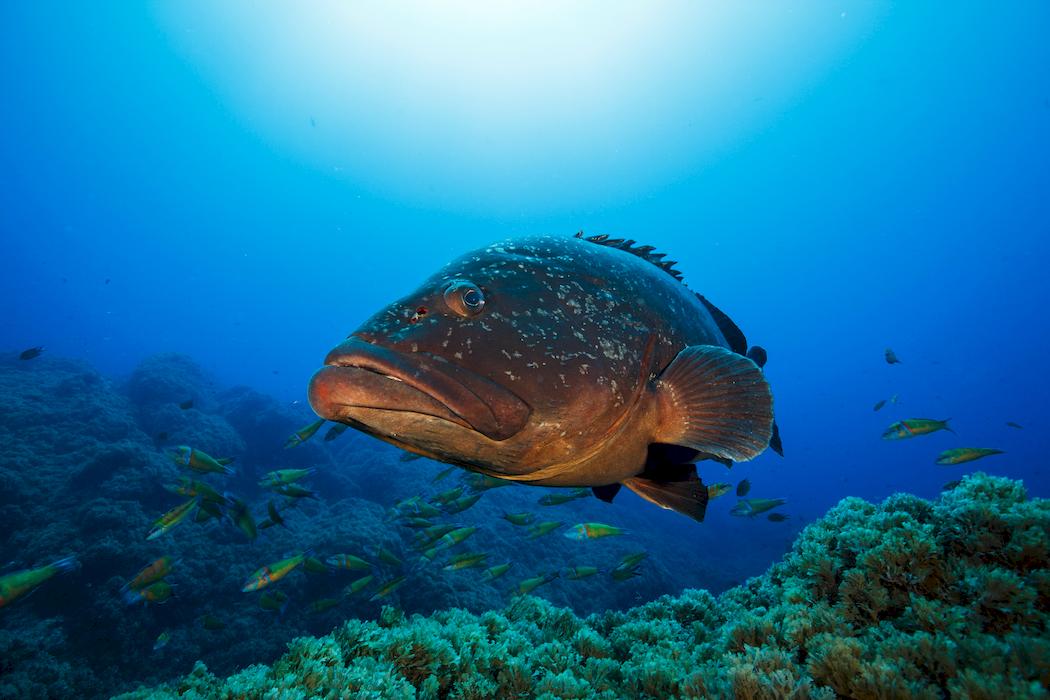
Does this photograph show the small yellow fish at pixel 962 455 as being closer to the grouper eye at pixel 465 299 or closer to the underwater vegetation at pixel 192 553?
the underwater vegetation at pixel 192 553

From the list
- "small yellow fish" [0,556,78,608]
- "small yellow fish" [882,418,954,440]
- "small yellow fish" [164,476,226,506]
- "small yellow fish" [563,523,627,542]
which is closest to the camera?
"small yellow fish" [0,556,78,608]

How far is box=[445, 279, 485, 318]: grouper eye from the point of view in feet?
7.18

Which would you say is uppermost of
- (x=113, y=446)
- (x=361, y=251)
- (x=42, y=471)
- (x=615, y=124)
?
(x=615, y=124)

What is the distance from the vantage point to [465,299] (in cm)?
222

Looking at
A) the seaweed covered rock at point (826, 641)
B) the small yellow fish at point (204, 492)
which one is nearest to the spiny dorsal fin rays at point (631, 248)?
the seaweed covered rock at point (826, 641)

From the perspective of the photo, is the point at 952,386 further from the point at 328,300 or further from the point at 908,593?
the point at 328,300

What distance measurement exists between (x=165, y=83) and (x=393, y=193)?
6268 centimetres

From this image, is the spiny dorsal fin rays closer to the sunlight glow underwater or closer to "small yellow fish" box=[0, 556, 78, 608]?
"small yellow fish" box=[0, 556, 78, 608]

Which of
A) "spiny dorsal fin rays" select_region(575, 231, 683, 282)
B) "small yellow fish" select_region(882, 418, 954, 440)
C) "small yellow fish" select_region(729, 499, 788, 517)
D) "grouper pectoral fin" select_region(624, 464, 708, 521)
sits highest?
"small yellow fish" select_region(882, 418, 954, 440)

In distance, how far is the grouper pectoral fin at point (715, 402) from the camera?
251 cm

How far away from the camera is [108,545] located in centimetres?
859

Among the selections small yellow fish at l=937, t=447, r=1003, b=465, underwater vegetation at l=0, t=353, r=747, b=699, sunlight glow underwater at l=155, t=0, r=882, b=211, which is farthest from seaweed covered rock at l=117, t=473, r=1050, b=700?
sunlight glow underwater at l=155, t=0, r=882, b=211

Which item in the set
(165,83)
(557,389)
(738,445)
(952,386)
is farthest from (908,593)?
(165,83)

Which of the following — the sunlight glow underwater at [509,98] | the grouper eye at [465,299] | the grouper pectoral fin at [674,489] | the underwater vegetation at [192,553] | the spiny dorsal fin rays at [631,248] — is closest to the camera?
the grouper eye at [465,299]
